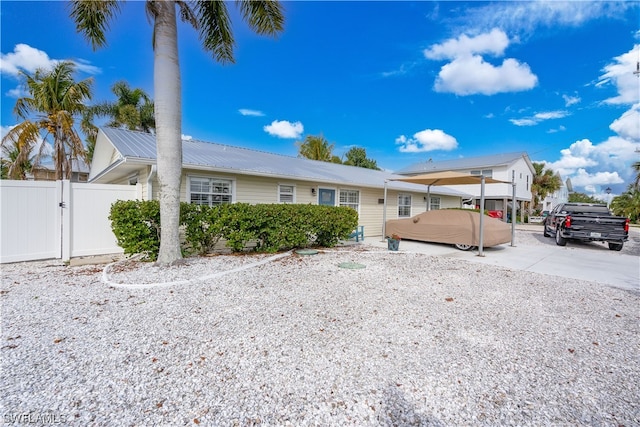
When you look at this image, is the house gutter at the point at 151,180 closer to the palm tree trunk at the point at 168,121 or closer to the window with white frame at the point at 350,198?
the palm tree trunk at the point at 168,121

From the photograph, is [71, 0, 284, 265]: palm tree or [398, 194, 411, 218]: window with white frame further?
[398, 194, 411, 218]: window with white frame

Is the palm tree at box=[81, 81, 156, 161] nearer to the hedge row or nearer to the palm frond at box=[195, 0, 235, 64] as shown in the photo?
the palm frond at box=[195, 0, 235, 64]

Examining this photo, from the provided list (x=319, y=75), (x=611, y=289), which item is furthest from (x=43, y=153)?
(x=611, y=289)

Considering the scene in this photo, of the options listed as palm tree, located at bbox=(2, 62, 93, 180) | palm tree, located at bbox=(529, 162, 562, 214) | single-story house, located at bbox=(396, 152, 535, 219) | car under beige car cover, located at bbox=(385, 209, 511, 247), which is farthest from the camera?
palm tree, located at bbox=(529, 162, 562, 214)

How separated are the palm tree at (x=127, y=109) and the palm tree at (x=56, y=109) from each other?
3661mm

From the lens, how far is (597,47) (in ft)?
41.0

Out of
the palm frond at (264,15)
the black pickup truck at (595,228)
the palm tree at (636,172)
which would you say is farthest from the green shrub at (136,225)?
the palm tree at (636,172)

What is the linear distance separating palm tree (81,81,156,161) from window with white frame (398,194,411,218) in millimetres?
15781

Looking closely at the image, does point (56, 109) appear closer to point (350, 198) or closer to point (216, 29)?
point (216, 29)

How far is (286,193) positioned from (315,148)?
693 inches

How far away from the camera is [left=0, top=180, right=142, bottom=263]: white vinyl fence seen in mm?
6531

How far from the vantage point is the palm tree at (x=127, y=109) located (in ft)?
59.3

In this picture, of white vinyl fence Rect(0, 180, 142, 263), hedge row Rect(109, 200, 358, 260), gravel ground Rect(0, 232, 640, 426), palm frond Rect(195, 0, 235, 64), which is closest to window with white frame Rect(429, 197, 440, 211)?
hedge row Rect(109, 200, 358, 260)

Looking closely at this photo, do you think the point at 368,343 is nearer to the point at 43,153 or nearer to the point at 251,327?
the point at 251,327
